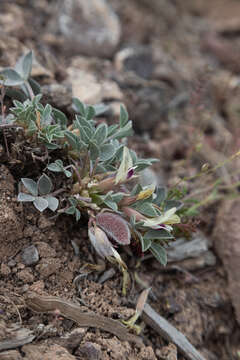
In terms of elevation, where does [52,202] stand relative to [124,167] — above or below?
below

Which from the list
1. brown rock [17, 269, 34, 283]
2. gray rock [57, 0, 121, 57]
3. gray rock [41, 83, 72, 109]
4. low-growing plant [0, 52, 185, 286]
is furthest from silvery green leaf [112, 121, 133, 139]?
gray rock [57, 0, 121, 57]

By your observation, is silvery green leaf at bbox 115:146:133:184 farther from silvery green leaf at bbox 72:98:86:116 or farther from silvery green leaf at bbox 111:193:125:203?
silvery green leaf at bbox 72:98:86:116

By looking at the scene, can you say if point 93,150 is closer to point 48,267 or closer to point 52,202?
point 52,202

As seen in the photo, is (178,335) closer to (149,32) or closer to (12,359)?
(12,359)

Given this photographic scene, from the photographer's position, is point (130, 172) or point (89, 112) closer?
point (130, 172)

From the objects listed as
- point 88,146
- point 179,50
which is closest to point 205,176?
point 88,146

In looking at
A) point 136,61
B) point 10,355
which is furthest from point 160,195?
point 136,61

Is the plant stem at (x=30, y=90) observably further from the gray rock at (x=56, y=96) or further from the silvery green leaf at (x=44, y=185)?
the silvery green leaf at (x=44, y=185)
